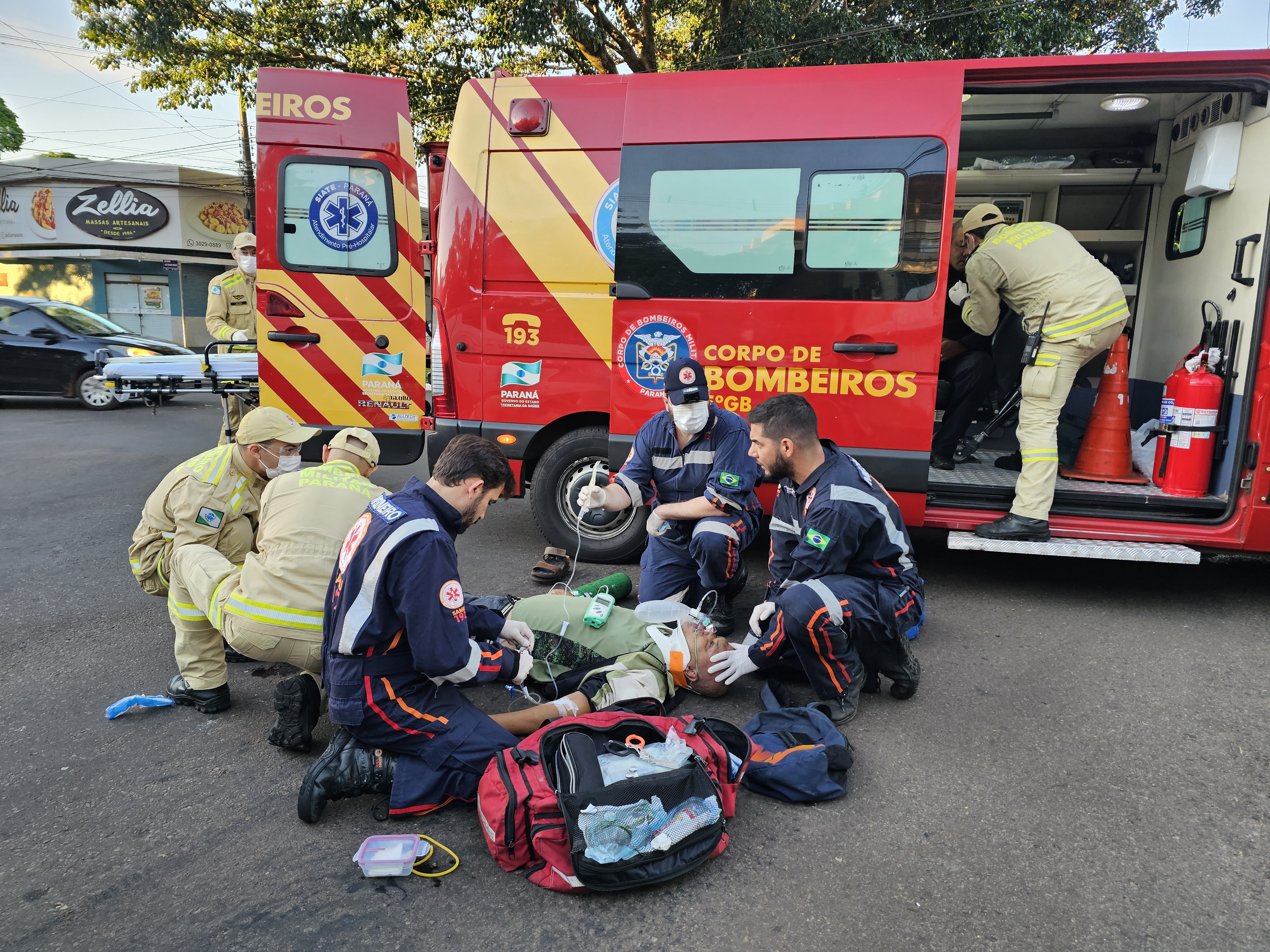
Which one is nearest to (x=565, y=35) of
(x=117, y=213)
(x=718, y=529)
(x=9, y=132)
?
(x=718, y=529)

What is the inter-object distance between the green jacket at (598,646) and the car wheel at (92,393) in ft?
34.4

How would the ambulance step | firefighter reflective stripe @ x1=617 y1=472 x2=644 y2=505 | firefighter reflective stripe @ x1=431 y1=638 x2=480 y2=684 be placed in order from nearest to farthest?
firefighter reflective stripe @ x1=431 y1=638 x2=480 y2=684, the ambulance step, firefighter reflective stripe @ x1=617 y1=472 x2=644 y2=505

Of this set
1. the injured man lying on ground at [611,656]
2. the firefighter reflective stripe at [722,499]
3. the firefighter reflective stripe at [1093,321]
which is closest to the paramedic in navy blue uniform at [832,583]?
the injured man lying on ground at [611,656]

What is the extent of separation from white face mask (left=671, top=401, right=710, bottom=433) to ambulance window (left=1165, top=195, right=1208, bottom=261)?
3242 mm

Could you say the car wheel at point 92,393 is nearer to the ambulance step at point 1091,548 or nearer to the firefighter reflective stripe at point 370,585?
the firefighter reflective stripe at point 370,585

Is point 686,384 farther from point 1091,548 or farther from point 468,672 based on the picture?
point 1091,548

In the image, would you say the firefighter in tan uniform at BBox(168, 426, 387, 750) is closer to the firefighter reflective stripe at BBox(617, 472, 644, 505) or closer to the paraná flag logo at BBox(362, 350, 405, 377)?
the firefighter reflective stripe at BBox(617, 472, 644, 505)

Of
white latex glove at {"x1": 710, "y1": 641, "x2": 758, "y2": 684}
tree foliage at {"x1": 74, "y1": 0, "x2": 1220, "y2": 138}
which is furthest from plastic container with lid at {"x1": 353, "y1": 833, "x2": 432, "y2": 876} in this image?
tree foliage at {"x1": 74, "y1": 0, "x2": 1220, "y2": 138}

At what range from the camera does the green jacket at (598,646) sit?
126 inches

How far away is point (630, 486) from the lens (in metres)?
4.23

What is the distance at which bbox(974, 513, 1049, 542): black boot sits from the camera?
425cm

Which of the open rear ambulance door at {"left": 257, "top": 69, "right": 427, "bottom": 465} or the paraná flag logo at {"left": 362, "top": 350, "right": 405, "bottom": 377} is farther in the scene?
the paraná flag logo at {"left": 362, "top": 350, "right": 405, "bottom": 377}

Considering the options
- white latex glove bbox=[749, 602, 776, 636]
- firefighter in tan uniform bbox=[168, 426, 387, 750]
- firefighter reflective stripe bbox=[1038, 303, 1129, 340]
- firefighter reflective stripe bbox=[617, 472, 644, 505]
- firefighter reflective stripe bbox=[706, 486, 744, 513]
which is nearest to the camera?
firefighter in tan uniform bbox=[168, 426, 387, 750]

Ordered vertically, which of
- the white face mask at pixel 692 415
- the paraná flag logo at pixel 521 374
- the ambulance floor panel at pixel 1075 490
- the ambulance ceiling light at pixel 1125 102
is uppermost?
the ambulance ceiling light at pixel 1125 102
